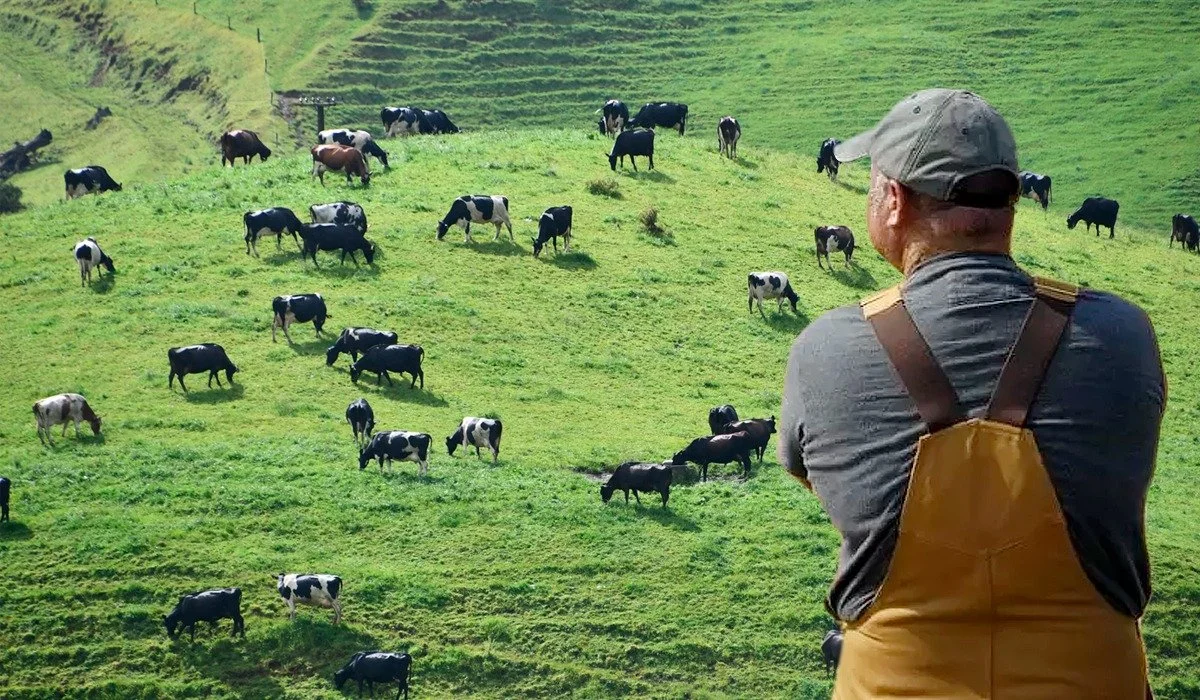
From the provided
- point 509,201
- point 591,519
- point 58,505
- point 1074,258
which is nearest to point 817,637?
point 591,519

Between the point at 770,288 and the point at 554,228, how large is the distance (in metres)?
5.28

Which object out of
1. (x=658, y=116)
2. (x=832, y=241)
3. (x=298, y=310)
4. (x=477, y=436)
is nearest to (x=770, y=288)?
(x=832, y=241)

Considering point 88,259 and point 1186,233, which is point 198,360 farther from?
point 1186,233

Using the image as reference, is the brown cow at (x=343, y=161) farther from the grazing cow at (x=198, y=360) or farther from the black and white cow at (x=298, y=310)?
the grazing cow at (x=198, y=360)

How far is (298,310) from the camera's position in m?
33.2

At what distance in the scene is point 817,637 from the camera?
21734 millimetres

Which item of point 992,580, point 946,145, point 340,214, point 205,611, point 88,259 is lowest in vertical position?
point 205,611

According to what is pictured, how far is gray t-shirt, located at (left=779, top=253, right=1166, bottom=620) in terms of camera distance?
11.2 feet

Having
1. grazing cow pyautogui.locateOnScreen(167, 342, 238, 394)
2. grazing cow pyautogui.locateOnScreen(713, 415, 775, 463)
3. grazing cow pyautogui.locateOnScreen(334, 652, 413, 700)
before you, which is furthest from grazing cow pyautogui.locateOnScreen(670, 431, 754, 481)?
grazing cow pyautogui.locateOnScreen(167, 342, 238, 394)

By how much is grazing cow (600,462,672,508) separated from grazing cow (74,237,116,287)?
16003 mm

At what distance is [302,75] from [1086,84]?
3539 centimetres

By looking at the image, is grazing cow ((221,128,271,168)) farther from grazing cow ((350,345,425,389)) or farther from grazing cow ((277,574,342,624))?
grazing cow ((277,574,342,624))

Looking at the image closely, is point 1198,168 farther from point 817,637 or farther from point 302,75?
point 817,637

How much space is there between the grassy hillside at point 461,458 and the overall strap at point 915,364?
17.3 m
